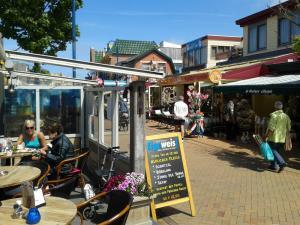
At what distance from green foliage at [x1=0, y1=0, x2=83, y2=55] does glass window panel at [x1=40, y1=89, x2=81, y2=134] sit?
3402 mm

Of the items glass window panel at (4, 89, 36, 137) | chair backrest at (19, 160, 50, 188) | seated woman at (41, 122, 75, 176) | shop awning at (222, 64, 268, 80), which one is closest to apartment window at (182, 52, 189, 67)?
shop awning at (222, 64, 268, 80)

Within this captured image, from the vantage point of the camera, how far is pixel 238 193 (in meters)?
7.55

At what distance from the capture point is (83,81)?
10.8 meters

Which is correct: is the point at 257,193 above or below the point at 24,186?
below

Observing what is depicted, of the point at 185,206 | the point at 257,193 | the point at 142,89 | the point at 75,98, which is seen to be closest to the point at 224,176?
the point at 257,193

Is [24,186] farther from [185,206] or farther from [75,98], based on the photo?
[75,98]

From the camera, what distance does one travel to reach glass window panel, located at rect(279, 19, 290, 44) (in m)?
19.4

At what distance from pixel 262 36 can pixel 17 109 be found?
49.6 feet

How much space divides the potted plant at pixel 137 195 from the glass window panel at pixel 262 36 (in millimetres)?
17372

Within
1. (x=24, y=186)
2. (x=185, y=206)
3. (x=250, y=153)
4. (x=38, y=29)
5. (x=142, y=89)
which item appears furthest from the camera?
(x=38, y=29)

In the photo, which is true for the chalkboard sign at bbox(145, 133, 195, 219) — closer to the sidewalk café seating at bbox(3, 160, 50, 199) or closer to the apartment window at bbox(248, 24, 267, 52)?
the sidewalk café seating at bbox(3, 160, 50, 199)

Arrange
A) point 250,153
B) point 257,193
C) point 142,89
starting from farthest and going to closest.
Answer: point 250,153
point 257,193
point 142,89

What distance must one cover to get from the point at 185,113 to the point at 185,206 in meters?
8.44

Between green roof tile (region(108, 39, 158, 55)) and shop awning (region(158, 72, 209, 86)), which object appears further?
green roof tile (region(108, 39, 158, 55))
